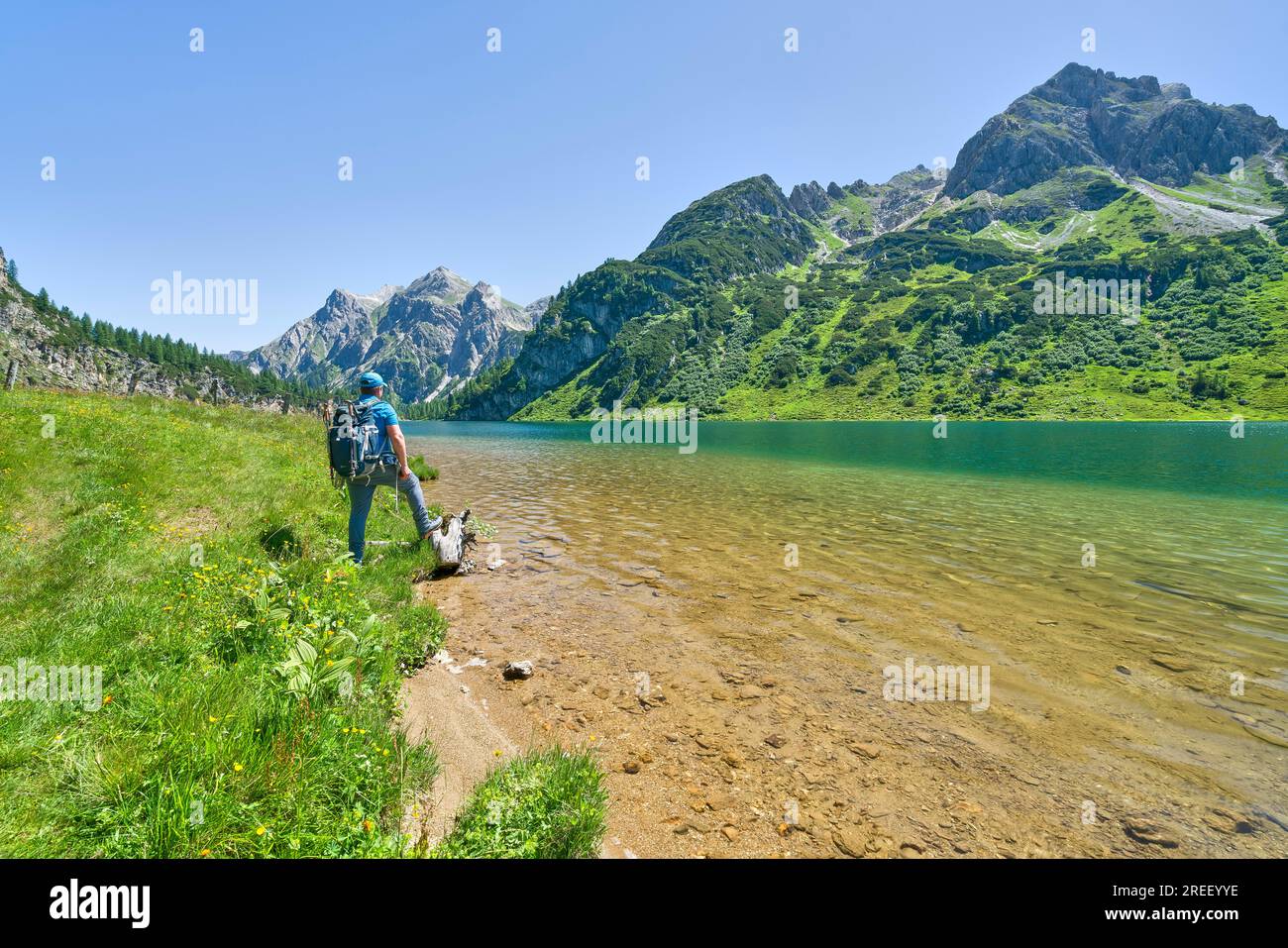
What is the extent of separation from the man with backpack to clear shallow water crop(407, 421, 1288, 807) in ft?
17.1

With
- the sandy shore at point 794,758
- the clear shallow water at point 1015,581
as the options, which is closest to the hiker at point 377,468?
the sandy shore at point 794,758

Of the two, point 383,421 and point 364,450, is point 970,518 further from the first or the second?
point 364,450

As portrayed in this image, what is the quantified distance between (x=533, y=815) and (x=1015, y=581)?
575 inches

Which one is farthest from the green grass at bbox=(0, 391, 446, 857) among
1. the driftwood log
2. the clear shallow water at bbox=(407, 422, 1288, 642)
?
the clear shallow water at bbox=(407, 422, 1288, 642)

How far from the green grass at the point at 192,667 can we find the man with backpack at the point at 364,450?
1267mm

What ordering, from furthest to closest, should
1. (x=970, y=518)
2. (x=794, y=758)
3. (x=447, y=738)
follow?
(x=970, y=518) < (x=794, y=758) < (x=447, y=738)

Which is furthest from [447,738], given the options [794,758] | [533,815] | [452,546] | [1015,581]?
[1015,581]

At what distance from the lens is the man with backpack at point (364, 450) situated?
1008 cm

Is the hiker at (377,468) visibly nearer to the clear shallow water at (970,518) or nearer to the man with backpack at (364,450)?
the man with backpack at (364,450)

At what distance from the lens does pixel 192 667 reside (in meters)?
5.52

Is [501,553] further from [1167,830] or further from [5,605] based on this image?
[1167,830]
